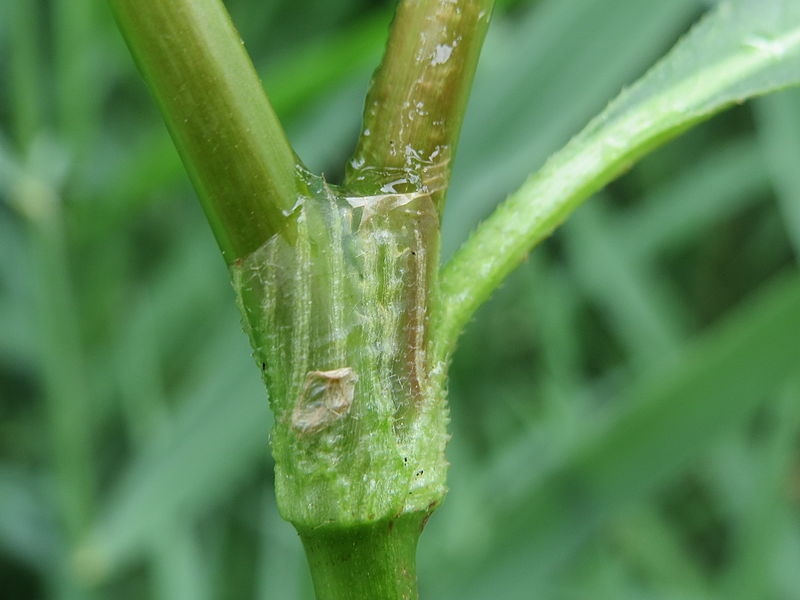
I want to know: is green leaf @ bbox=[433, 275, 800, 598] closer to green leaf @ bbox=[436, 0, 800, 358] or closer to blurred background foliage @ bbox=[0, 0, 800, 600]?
blurred background foliage @ bbox=[0, 0, 800, 600]

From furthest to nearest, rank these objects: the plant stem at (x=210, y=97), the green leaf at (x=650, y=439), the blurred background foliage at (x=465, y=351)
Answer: the blurred background foliage at (x=465, y=351), the green leaf at (x=650, y=439), the plant stem at (x=210, y=97)

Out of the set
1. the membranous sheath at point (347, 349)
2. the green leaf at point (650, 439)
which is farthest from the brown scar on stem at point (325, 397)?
the green leaf at point (650, 439)

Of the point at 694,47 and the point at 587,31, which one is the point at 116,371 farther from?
the point at 694,47

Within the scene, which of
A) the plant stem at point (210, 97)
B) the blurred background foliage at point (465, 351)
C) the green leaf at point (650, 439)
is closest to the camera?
the plant stem at point (210, 97)

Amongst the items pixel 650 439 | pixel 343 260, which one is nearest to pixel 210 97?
pixel 343 260

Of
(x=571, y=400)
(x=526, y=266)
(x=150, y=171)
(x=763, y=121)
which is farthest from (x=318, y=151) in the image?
(x=763, y=121)

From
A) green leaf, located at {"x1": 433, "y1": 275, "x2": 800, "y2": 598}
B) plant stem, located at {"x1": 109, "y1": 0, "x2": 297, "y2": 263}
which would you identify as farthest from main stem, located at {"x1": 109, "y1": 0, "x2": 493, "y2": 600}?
green leaf, located at {"x1": 433, "y1": 275, "x2": 800, "y2": 598}

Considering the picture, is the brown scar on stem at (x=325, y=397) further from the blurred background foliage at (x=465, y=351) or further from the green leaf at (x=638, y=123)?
the blurred background foliage at (x=465, y=351)
